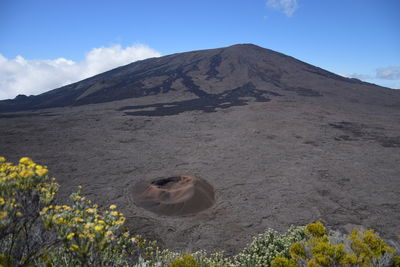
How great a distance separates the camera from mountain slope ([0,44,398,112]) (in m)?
40.6

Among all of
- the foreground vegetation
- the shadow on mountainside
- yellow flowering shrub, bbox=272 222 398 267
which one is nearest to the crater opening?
the foreground vegetation

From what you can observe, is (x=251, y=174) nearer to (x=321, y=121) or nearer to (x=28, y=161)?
(x=28, y=161)

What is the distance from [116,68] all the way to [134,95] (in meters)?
42.0

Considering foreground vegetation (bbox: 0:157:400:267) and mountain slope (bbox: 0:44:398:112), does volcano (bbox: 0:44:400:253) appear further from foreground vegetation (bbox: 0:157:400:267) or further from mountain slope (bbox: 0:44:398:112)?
mountain slope (bbox: 0:44:398:112)

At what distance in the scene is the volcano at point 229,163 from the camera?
304 inches

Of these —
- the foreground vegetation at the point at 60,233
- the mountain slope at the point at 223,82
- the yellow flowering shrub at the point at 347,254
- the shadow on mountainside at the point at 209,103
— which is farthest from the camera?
the mountain slope at the point at 223,82

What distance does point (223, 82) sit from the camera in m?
47.6

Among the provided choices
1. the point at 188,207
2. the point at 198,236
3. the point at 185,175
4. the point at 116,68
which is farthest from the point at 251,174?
the point at 116,68

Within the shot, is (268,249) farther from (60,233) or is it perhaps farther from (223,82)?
(223,82)

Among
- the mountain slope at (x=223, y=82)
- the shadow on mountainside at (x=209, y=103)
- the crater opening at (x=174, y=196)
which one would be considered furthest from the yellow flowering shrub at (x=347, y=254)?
the mountain slope at (x=223, y=82)

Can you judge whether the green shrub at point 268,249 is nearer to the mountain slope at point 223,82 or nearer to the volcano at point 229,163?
the volcano at point 229,163

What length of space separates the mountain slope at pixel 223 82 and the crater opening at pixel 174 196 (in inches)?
987

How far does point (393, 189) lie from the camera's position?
966cm

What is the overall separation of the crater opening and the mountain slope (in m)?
25.1
